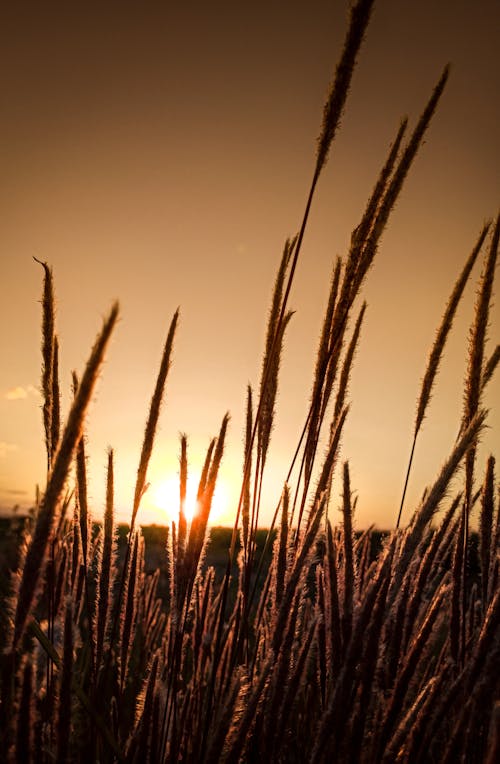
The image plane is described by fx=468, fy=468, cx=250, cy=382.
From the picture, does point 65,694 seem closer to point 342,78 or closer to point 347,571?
point 347,571

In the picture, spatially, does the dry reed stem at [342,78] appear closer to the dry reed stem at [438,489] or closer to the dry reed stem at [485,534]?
the dry reed stem at [438,489]

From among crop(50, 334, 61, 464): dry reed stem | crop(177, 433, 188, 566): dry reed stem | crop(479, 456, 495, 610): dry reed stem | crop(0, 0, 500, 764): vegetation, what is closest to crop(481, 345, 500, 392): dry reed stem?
crop(0, 0, 500, 764): vegetation

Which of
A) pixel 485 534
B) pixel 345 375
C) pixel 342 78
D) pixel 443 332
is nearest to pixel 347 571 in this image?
pixel 485 534

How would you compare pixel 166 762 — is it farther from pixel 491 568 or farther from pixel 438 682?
pixel 491 568

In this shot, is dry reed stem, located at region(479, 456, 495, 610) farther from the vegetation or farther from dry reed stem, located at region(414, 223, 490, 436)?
dry reed stem, located at region(414, 223, 490, 436)

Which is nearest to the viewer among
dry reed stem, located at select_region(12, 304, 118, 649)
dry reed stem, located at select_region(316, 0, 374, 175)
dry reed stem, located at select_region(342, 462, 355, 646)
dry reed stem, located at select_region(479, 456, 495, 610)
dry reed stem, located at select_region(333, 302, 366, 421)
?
dry reed stem, located at select_region(12, 304, 118, 649)

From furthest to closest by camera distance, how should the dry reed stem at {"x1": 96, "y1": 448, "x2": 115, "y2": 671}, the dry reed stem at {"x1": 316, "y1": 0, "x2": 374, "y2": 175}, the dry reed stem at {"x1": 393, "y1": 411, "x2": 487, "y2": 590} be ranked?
the dry reed stem at {"x1": 96, "y1": 448, "x2": 115, "y2": 671}, the dry reed stem at {"x1": 316, "y1": 0, "x2": 374, "y2": 175}, the dry reed stem at {"x1": 393, "y1": 411, "x2": 487, "y2": 590}

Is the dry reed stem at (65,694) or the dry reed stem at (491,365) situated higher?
the dry reed stem at (491,365)

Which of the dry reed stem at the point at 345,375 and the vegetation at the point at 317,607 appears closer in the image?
the vegetation at the point at 317,607

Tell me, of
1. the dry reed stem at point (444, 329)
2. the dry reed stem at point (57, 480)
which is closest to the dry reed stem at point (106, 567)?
the dry reed stem at point (57, 480)

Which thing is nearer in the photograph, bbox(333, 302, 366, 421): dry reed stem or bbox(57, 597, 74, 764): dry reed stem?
bbox(57, 597, 74, 764): dry reed stem

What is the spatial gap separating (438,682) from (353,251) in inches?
33.3

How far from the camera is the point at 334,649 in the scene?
973 mm

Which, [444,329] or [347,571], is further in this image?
[444,329]
